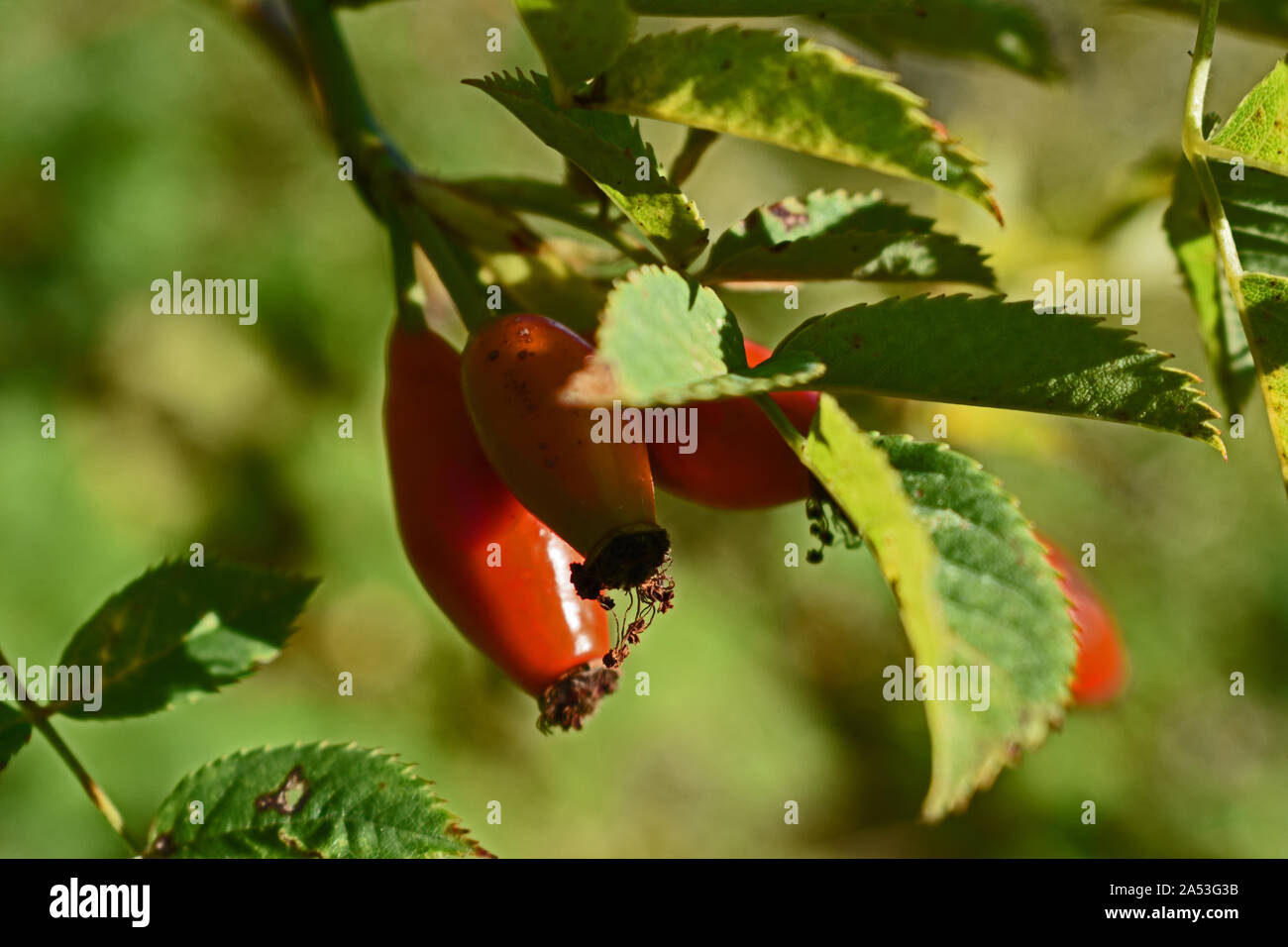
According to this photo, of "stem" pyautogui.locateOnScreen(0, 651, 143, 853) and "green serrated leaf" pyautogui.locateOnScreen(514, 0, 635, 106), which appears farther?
"stem" pyautogui.locateOnScreen(0, 651, 143, 853)

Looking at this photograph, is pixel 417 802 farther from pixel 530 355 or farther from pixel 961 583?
pixel 961 583

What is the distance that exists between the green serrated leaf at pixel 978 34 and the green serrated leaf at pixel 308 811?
1.11m

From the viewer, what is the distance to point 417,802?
44.9 inches

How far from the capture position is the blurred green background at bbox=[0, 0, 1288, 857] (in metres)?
2.98

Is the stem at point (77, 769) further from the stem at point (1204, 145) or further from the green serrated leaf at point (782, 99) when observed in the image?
the stem at point (1204, 145)

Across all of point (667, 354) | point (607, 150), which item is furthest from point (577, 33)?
point (667, 354)

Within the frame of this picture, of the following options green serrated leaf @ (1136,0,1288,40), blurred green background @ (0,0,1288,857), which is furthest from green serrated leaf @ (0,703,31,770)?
green serrated leaf @ (1136,0,1288,40)

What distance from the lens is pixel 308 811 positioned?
1.15m

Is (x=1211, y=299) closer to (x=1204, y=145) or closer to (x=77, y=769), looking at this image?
(x=1204, y=145)

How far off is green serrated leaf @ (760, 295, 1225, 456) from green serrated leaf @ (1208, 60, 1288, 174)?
28cm

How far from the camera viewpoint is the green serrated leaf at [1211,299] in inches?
47.3

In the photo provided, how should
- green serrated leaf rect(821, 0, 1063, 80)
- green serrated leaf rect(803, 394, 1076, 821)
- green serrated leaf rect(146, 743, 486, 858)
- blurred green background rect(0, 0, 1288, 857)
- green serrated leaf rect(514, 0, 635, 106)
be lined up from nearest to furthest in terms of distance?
green serrated leaf rect(803, 394, 1076, 821)
green serrated leaf rect(514, 0, 635, 106)
green serrated leaf rect(146, 743, 486, 858)
green serrated leaf rect(821, 0, 1063, 80)
blurred green background rect(0, 0, 1288, 857)

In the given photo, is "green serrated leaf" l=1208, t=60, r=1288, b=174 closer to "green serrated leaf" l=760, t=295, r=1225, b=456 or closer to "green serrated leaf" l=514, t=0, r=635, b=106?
"green serrated leaf" l=760, t=295, r=1225, b=456
